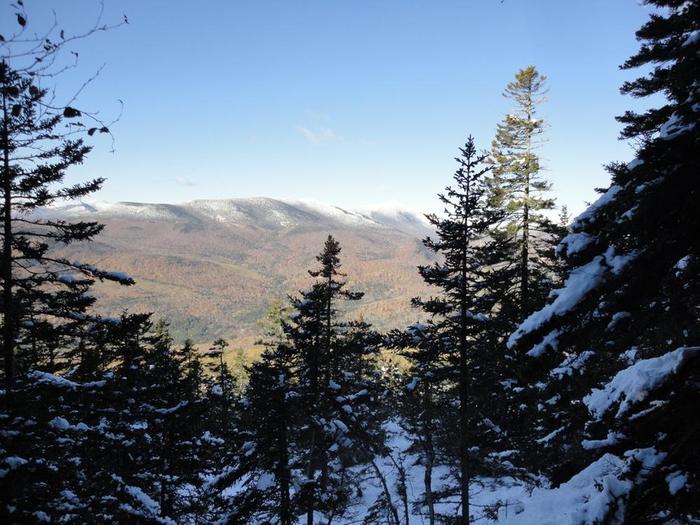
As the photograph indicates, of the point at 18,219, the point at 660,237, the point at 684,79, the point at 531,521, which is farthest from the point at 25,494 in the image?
the point at 684,79

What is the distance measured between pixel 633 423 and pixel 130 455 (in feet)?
55.1

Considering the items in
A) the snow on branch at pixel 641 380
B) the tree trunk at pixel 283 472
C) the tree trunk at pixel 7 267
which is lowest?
the tree trunk at pixel 283 472

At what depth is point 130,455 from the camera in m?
14.9

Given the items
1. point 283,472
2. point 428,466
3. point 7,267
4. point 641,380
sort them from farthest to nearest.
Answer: point 283,472, point 428,466, point 7,267, point 641,380

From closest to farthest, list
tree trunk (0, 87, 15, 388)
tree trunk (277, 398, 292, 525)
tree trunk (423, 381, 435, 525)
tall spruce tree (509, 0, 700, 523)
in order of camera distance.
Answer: tall spruce tree (509, 0, 700, 523) < tree trunk (0, 87, 15, 388) < tree trunk (423, 381, 435, 525) < tree trunk (277, 398, 292, 525)

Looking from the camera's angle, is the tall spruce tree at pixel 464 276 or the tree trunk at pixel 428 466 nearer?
the tree trunk at pixel 428 466

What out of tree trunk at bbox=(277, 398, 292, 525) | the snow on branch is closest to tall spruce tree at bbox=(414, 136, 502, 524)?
tree trunk at bbox=(277, 398, 292, 525)

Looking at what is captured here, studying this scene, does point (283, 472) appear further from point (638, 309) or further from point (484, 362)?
point (638, 309)

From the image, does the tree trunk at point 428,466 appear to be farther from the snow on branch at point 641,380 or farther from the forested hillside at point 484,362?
the snow on branch at point 641,380

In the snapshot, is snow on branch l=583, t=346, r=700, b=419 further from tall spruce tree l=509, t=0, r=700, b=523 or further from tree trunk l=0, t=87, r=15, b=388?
tree trunk l=0, t=87, r=15, b=388

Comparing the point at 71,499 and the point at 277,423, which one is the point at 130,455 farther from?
the point at 71,499

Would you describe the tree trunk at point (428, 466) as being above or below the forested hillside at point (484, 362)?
below

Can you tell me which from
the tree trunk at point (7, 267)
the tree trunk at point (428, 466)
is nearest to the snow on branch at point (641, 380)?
the tree trunk at point (428, 466)

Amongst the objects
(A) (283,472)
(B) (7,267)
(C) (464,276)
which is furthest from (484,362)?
(B) (7,267)
